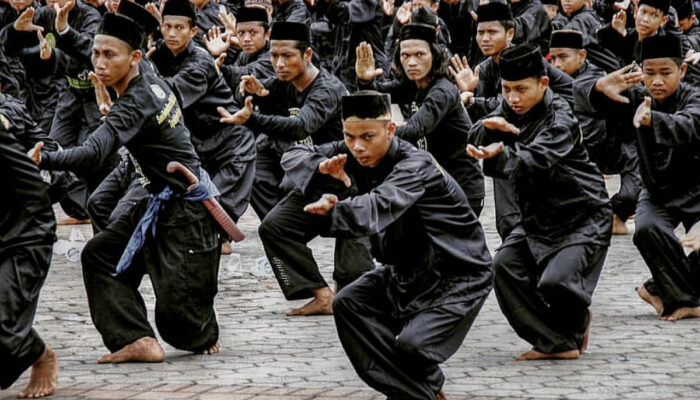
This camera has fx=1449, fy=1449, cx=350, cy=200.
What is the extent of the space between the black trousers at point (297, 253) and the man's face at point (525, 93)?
1752mm

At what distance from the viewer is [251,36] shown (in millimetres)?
12109

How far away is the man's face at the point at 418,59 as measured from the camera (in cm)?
993

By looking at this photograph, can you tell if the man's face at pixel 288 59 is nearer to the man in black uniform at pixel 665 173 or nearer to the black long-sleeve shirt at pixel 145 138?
the black long-sleeve shirt at pixel 145 138

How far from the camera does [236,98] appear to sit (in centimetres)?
1147

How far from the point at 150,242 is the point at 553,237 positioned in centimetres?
228

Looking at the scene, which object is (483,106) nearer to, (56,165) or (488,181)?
(56,165)

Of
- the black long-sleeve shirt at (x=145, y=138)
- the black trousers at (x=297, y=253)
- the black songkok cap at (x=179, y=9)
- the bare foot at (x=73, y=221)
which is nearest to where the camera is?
the black long-sleeve shirt at (x=145, y=138)

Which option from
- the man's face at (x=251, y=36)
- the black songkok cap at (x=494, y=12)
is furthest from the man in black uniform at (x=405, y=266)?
the man's face at (x=251, y=36)

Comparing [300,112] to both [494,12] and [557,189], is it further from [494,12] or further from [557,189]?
[494,12]

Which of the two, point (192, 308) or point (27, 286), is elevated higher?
point (27, 286)

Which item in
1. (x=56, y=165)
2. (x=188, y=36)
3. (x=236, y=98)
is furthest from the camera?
(x=236, y=98)

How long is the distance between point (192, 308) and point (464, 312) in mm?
1869

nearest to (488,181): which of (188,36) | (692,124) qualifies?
(188,36)

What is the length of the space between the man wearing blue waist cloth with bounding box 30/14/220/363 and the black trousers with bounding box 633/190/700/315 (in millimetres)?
2842
